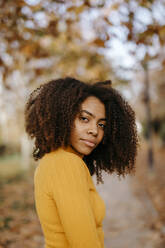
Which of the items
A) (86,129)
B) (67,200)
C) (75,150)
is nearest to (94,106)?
(86,129)

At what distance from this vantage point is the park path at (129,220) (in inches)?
172

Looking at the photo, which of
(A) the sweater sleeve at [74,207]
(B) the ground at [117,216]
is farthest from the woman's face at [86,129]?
(B) the ground at [117,216]

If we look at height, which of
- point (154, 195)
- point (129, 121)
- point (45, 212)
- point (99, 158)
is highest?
point (129, 121)

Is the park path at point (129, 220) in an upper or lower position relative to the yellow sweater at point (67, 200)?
lower

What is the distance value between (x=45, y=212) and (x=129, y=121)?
1.09m

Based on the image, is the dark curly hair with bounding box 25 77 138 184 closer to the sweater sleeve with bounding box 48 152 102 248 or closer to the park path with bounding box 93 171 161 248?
the sweater sleeve with bounding box 48 152 102 248

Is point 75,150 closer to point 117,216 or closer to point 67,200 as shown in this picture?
point 67,200

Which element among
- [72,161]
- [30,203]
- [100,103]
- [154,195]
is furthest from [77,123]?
[154,195]

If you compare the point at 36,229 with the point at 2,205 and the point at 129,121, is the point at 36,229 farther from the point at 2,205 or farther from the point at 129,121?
the point at 129,121

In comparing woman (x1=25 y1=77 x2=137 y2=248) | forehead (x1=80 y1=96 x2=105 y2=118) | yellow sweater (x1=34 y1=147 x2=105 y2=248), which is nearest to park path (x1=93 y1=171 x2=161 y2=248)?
woman (x1=25 y1=77 x2=137 y2=248)

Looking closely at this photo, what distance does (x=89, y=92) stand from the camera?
191 cm

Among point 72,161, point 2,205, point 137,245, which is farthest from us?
point 2,205

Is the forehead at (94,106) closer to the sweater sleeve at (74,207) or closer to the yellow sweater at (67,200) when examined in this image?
the yellow sweater at (67,200)

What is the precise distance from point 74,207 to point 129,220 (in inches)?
183
